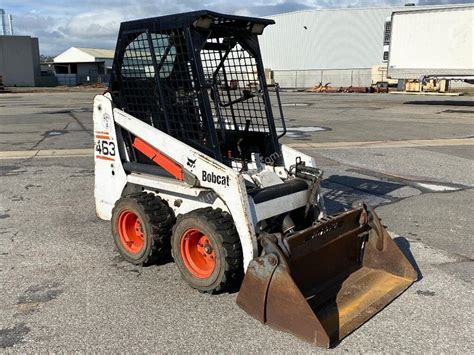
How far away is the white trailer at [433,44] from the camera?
75.5ft

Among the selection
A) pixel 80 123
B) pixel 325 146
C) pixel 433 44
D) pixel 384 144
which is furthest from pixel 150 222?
pixel 433 44

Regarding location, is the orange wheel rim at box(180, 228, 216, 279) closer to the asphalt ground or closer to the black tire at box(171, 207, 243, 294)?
the black tire at box(171, 207, 243, 294)

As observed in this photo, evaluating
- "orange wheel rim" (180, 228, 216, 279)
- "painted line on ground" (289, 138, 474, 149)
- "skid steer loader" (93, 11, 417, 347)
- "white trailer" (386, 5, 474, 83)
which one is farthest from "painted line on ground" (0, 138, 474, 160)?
"white trailer" (386, 5, 474, 83)

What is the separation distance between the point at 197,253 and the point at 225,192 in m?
0.68

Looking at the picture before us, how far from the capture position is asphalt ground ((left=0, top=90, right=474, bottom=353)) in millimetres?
3205

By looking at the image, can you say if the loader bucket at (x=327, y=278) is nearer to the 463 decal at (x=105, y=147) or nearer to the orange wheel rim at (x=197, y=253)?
the orange wheel rim at (x=197, y=253)

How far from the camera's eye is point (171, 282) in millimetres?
4055

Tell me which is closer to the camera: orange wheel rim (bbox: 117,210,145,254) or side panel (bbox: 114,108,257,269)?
side panel (bbox: 114,108,257,269)

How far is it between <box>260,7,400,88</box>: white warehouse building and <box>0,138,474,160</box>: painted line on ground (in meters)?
40.6

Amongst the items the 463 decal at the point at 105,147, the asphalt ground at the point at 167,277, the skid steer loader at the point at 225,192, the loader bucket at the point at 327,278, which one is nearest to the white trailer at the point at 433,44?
the asphalt ground at the point at 167,277

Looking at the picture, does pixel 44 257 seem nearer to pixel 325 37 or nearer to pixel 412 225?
pixel 412 225

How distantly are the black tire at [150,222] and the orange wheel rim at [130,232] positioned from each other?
57 mm

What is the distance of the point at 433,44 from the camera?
78.1 feet

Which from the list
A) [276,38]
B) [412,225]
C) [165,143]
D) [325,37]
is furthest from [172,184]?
[276,38]
